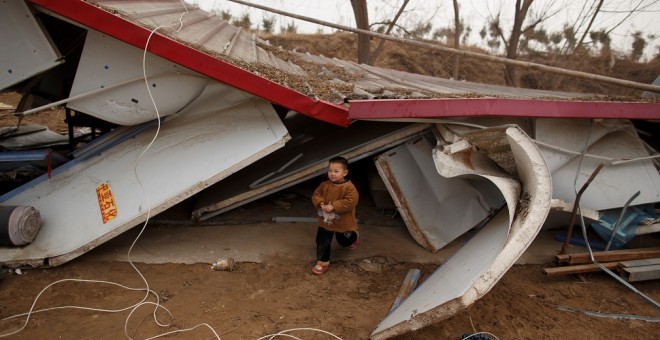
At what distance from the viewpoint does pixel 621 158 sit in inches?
169

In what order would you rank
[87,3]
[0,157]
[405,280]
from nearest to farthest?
[87,3], [405,280], [0,157]

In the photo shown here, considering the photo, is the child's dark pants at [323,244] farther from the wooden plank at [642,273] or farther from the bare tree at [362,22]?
the bare tree at [362,22]

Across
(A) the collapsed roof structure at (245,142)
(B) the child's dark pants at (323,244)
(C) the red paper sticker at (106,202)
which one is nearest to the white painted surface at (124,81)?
(A) the collapsed roof structure at (245,142)

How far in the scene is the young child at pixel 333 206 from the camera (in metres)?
3.51

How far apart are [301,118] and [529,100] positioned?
4.15 m

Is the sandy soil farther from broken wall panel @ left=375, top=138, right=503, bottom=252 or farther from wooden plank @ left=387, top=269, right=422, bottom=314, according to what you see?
broken wall panel @ left=375, top=138, right=503, bottom=252

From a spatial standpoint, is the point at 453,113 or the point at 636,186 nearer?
the point at 453,113

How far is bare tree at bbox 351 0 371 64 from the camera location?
9680 mm

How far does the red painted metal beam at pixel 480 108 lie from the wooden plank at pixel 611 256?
1278 millimetres

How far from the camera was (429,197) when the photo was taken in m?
4.20

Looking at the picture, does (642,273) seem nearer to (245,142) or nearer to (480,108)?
(480,108)

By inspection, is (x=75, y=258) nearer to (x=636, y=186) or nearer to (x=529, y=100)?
(x=529, y=100)

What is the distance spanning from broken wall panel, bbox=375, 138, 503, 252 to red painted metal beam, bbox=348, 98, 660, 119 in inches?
25.0

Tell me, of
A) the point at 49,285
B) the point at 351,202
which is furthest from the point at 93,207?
the point at 351,202
